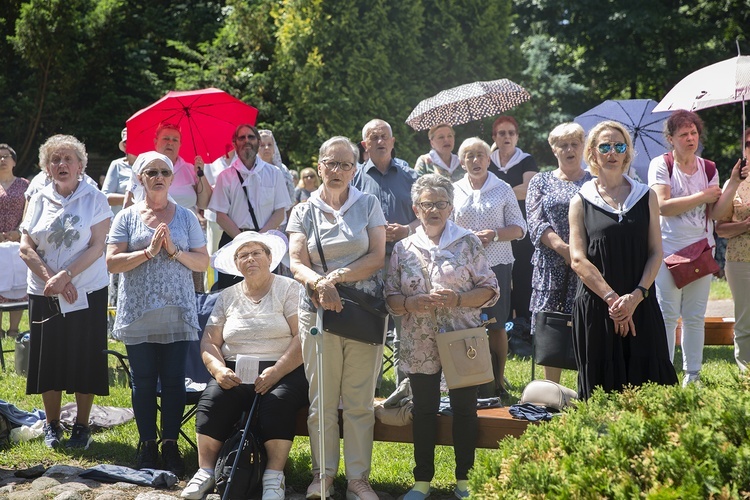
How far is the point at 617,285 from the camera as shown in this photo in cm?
504

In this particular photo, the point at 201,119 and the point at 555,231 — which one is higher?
the point at 201,119

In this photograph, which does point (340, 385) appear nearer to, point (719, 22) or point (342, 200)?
point (342, 200)

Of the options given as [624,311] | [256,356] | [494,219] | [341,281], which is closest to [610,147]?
[624,311]

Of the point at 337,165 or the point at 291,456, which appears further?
the point at 291,456

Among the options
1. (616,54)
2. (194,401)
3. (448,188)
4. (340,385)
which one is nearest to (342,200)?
(448,188)

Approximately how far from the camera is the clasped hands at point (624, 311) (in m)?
4.90

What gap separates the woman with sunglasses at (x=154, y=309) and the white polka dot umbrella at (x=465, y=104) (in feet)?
11.8

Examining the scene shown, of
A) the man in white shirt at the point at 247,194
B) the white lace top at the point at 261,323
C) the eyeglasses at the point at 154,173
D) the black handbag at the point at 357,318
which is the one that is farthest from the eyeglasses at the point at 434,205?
the man in white shirt at the point at 247,194

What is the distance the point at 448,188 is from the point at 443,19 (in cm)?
1317

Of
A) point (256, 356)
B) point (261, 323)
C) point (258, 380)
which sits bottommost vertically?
point (258, 380)

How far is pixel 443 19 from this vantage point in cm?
1780

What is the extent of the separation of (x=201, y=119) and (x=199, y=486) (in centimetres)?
363

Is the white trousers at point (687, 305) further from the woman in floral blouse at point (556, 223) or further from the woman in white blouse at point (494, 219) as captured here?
the woman in white blouse at point (494, 219)

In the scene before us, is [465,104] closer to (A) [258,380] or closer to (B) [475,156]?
(B) [475,156]
